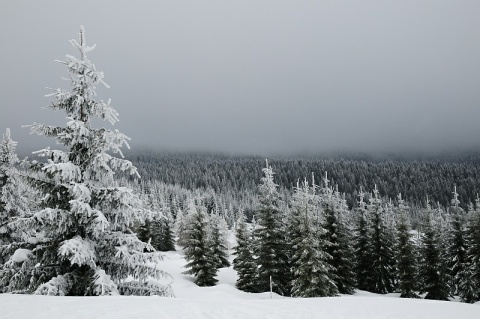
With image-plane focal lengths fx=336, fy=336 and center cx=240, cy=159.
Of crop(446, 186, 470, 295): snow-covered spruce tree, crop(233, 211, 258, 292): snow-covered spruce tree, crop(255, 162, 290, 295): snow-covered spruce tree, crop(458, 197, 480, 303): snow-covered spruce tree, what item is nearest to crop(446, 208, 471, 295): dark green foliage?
crop(446, 186, 470, 295): snow-covered spruce tree

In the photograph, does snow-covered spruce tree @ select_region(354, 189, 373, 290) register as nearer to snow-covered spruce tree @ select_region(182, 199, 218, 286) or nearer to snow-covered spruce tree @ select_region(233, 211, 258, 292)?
snow-covered spruce tree @ select_region(233, 211, 258, 292)

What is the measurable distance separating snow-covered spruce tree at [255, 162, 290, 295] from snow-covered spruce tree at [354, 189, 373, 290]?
402 inches

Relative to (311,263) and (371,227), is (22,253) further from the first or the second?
(371,227)

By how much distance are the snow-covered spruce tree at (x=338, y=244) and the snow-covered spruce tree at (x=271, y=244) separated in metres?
4.62

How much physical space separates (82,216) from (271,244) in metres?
21.3

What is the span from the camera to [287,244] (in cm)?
2969

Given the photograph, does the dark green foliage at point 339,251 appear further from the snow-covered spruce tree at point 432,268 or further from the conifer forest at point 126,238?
the snow-covered spruce tree at point 432,268

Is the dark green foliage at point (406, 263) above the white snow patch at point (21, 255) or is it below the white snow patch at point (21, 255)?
below

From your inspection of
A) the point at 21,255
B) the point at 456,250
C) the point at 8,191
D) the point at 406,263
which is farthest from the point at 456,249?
the point at 8,191

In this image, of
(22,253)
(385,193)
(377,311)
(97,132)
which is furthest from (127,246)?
(385,193)

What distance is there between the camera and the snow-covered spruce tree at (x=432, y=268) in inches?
1278

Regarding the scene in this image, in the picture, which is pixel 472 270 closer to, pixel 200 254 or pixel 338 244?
pixel 338 244

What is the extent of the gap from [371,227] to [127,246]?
2950 cm

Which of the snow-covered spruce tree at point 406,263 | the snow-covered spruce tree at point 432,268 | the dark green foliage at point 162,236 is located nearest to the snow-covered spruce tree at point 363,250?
the snow-covered spruce tree at point 406,263
